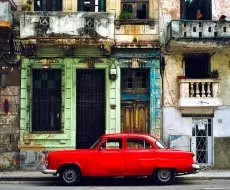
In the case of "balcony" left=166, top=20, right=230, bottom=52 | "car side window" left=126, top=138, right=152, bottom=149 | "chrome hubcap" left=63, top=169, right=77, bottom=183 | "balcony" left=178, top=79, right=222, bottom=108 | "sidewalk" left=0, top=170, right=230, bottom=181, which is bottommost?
"sidewalk" left=0, top=170, right=230, bottom=181

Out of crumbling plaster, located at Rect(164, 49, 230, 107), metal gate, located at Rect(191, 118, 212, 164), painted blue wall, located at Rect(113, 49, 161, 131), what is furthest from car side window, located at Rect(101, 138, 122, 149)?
metal gate, located at Rect(191, 118, 212, 164)

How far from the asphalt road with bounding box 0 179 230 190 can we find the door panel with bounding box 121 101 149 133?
12.8ft

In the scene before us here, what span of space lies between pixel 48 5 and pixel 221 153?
31.4ft

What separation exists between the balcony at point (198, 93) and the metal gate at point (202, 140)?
85 cm

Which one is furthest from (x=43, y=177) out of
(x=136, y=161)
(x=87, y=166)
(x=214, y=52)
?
(x=214, y=52)

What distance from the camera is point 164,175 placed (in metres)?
14.6

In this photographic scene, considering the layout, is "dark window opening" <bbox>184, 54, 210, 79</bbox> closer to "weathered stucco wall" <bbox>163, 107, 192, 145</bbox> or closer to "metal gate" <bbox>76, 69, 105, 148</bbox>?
"weathered stucco wall" <bbox>163, 107, 192, 145</bbox>

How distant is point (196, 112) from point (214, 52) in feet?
8.62

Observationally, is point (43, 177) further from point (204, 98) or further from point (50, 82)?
point (204, 98)

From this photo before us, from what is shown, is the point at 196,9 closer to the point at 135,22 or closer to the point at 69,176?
the point at 135,22

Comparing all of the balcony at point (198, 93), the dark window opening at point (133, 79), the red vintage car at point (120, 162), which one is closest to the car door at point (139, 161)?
the red vintage car at point (120, 162)

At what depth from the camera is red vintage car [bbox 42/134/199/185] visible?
47.3ft

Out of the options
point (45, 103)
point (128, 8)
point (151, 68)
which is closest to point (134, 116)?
point (151, 68)

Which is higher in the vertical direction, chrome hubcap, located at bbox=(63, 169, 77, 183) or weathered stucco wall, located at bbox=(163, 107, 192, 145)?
weathered stucco wall, located at bbox=(163, 107, 192, 145)
